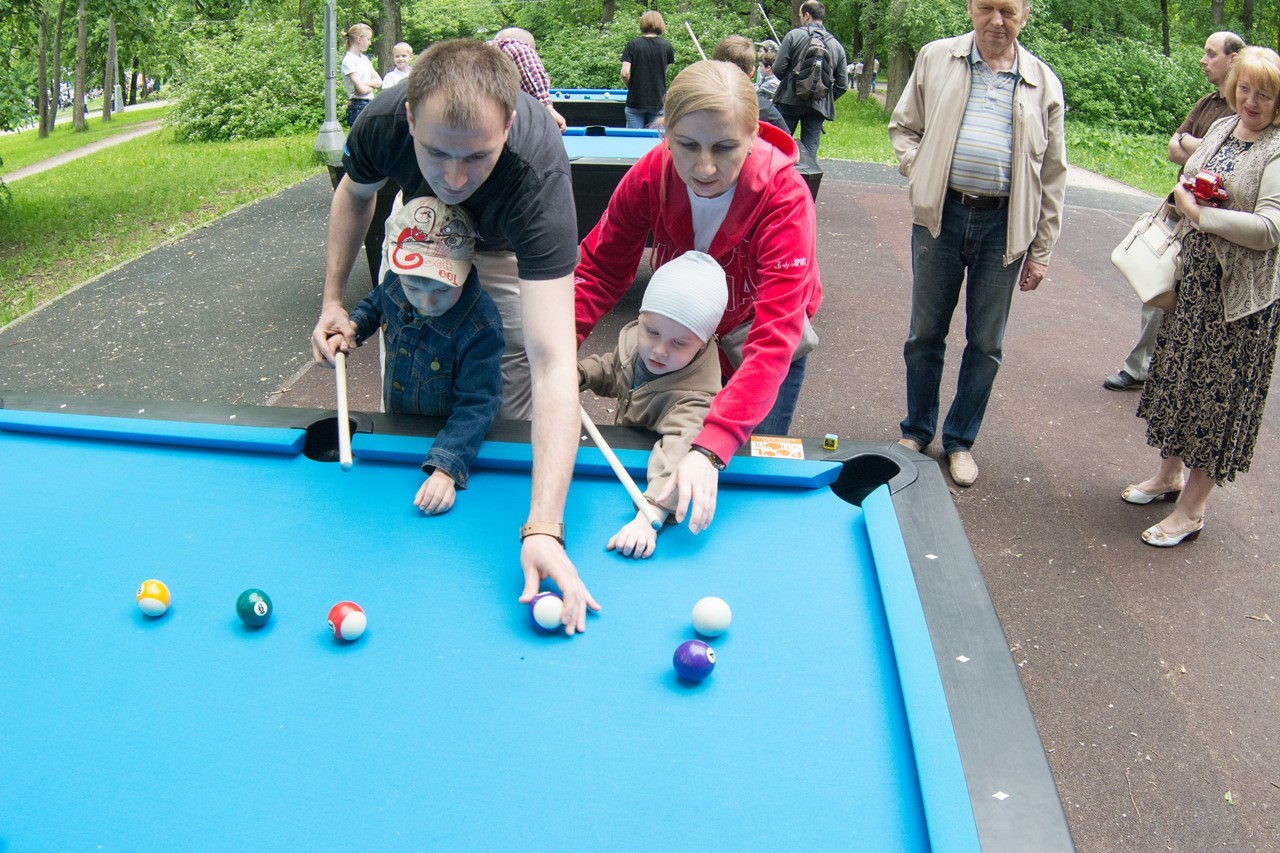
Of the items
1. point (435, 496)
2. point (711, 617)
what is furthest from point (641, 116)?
point (711, 617)

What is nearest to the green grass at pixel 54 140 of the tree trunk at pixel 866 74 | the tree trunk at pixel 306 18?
the tree trunk at pixel 306 18

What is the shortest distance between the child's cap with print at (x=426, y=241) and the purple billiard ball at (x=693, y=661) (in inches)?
40.9

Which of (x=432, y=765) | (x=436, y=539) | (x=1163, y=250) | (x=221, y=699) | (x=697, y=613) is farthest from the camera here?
(x=1163, y=250)

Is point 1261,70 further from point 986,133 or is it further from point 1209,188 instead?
point 986,133

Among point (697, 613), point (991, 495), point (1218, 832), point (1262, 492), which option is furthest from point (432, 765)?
point (1262, 492)

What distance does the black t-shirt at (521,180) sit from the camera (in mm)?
2062

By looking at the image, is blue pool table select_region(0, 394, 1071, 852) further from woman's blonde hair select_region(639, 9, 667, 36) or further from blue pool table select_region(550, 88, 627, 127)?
blue pool table select_region(550, 88, 627, 127)

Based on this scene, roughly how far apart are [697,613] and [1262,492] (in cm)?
353

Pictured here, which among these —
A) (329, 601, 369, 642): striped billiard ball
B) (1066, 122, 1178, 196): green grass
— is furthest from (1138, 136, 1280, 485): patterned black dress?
(1066, 122, 1178, 196): green grass

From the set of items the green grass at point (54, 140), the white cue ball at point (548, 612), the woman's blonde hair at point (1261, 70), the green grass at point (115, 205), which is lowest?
the green grass at point (54, 140)

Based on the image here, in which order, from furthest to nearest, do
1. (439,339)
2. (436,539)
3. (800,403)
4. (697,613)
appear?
(800,403), (439,339), (436,539), (697,613)

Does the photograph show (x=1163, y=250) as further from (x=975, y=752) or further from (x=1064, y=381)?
(x=975, y=752)

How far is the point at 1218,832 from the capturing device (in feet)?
7.59

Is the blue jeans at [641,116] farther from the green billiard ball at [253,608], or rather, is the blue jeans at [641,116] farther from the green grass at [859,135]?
the green billiard ball at [253,608]
